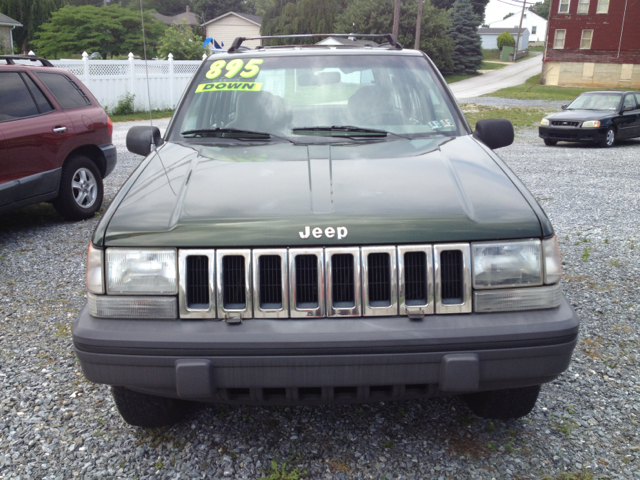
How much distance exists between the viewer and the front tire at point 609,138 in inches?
597

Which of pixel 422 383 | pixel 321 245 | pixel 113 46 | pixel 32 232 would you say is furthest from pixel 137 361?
pixel 113 46

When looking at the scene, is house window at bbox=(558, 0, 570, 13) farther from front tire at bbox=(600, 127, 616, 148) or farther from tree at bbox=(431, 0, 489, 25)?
front tire at bbox=(600, 127, 616, 148)

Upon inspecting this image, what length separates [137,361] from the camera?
2.21 metres

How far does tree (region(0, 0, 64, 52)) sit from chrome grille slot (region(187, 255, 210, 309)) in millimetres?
48234

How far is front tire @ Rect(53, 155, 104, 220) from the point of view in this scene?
6.63 m

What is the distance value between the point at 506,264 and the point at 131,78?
2123 cm

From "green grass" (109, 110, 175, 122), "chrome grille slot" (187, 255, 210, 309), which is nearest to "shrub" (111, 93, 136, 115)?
"green grass" (109, 110, 175, 122)

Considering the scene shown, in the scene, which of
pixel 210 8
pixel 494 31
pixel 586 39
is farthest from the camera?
pixel 494 31

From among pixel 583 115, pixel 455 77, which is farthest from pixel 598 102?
pixel 455 77

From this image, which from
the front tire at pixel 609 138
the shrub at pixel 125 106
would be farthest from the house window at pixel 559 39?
the shrub at pixel 125 106

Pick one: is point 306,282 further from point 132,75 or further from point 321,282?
point 132,75

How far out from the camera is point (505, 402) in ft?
8.86

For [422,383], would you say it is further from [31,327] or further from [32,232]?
[32,232]

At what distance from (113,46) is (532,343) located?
43.7 meters
